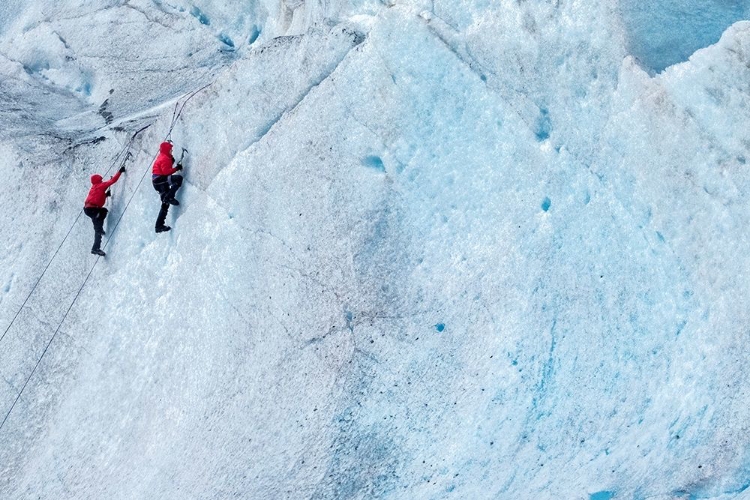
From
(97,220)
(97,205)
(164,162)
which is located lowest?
(97,220)

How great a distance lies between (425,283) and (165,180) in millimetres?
3137

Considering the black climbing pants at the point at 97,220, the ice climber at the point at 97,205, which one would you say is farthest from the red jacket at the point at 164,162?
the black climbing pants at the point at 97,220

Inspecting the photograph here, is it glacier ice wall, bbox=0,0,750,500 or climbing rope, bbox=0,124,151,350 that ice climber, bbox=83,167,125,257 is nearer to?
glacier ice wall, bbox=0,0,750,500

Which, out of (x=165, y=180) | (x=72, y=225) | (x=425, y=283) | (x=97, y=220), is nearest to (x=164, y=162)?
(x=165, y=180)

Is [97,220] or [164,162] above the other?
[164,162]

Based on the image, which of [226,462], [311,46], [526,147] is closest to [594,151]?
[526,147]

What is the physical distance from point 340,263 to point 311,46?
7.96 feet

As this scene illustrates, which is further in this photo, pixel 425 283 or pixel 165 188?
pixel 165 188

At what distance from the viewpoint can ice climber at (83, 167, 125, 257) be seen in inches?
332

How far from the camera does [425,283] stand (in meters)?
7.13

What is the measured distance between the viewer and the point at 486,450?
671 cm

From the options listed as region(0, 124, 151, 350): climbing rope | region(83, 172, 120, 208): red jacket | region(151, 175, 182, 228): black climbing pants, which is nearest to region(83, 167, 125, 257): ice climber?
region(83, 172, 120, 208): red jacket

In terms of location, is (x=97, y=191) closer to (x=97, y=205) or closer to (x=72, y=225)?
(x=97, y=205)

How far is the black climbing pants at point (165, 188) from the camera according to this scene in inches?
314
